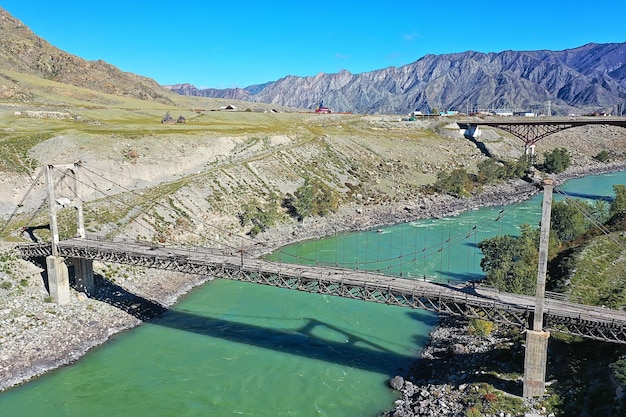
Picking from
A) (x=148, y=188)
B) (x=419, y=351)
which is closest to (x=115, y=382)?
(x=419, y=351)

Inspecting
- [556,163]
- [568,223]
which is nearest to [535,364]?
[568,223]

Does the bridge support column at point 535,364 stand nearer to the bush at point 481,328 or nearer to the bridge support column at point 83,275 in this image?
the bush at point 481,328

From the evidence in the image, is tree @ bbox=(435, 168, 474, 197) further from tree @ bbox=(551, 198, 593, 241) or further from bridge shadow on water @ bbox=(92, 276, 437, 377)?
bridge shadow on water @ bbox=(92, 276, 437, 377)

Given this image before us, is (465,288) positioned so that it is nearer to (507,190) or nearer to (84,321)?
(84,321)

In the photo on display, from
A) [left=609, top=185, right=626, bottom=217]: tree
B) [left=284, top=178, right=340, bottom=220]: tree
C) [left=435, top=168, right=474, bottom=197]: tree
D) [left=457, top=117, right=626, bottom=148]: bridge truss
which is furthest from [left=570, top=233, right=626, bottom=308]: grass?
[left=457, top=117, right=626, bottom=148]: bridge truss

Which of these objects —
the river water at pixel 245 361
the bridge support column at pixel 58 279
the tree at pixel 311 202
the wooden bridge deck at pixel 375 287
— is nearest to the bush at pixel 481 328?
the wooden bridge deck at pixel 375 287

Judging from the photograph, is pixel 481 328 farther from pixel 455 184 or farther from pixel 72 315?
pixel 455 184
